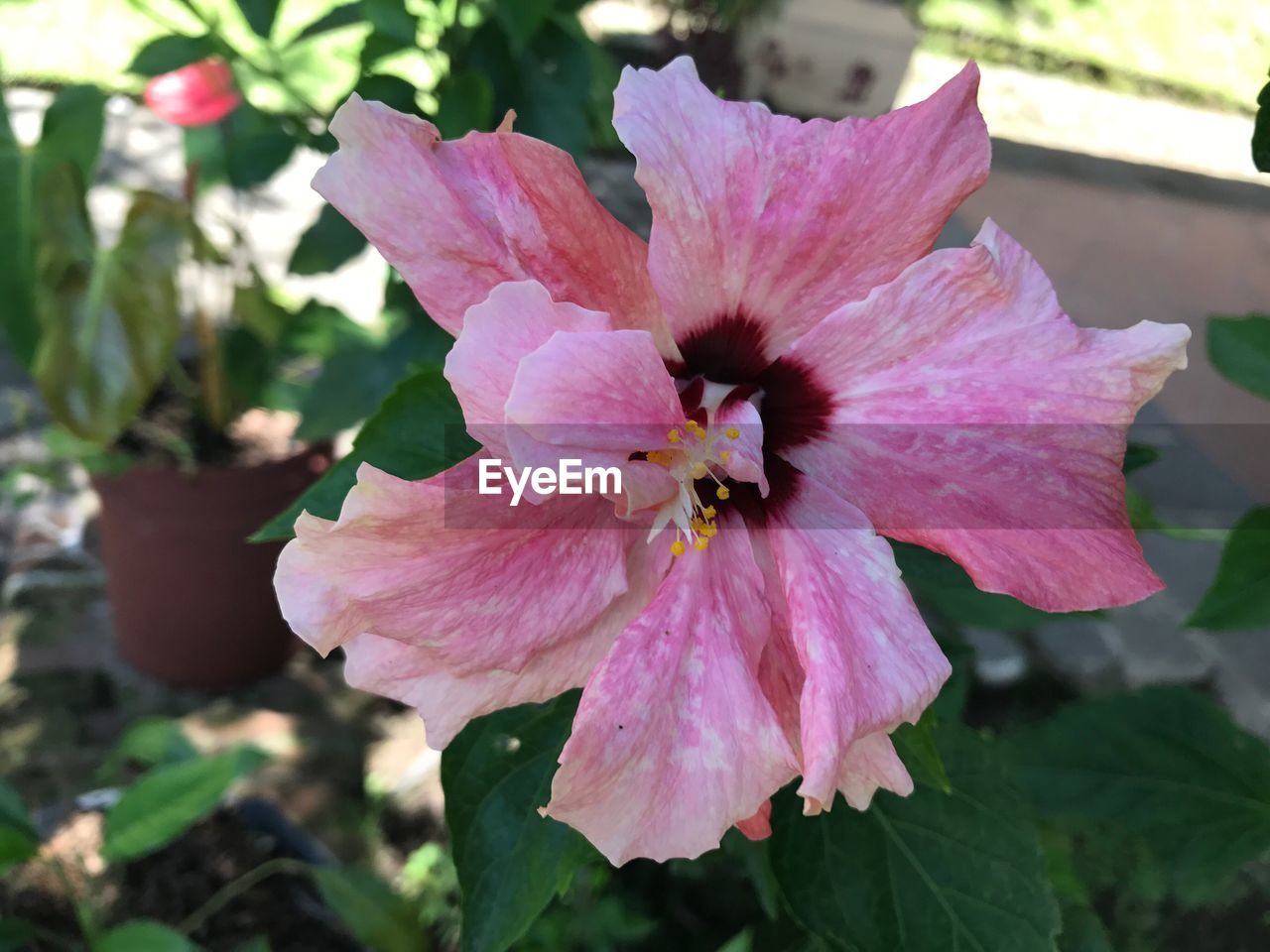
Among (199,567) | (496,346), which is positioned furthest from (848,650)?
(199,567)

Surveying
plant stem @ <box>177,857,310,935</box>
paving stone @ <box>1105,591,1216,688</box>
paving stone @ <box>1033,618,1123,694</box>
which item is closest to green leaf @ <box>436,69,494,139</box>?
plant stem @ <box>177,857,310,935</box>

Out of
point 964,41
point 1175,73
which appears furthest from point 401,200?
point 1175,73

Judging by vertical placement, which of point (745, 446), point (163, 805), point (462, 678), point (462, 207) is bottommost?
point (163, 805)

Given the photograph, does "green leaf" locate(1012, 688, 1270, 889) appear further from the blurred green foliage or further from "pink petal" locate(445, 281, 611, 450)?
the blurred green foliage

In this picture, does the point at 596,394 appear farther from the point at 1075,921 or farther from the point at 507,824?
the point at 1075,921

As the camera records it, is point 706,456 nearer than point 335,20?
Yes

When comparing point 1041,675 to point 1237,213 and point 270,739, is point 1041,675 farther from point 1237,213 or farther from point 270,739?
point 1237,213

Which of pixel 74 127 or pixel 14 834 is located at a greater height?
pixel 74 127
